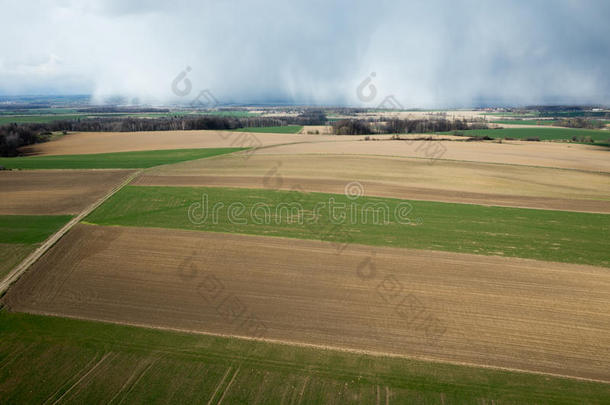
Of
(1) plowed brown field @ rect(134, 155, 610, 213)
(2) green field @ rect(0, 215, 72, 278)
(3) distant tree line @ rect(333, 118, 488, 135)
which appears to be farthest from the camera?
(3) distant tree line @ rect(333, 118, 488, 135)

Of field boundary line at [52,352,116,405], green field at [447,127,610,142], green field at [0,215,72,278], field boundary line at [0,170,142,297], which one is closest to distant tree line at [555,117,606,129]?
green field at [447,127,610,142]

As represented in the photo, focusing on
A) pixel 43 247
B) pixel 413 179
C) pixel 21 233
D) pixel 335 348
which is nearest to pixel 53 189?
pixel 21 233

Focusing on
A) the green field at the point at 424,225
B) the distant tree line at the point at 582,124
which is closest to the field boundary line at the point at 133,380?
the green field at the point at 424,225

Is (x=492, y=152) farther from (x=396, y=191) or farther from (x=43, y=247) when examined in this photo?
(x=43, y=247)

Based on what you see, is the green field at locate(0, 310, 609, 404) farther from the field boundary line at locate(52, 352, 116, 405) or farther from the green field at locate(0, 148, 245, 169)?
the green field at locate(0, 148, 245, 169)

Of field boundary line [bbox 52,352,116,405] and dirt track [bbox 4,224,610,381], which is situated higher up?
dirt track [bbox 4,224,610,381]

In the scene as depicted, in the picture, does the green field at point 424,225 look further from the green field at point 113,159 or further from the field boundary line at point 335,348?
the green field at point 113,159

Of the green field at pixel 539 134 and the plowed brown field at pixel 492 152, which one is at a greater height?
the green field at pixel 539 134
